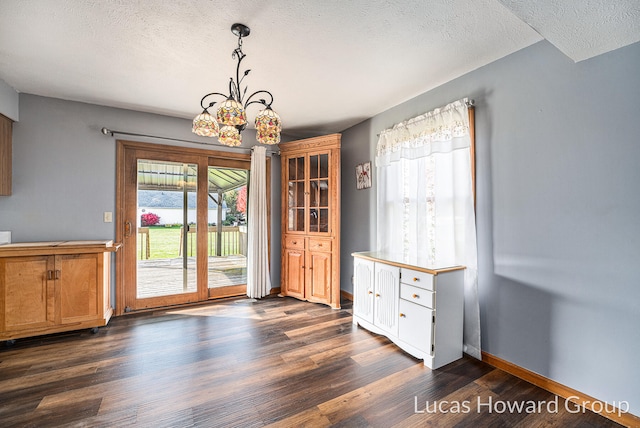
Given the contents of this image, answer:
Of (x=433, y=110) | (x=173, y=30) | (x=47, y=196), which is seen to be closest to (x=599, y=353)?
(x=433, y=110)

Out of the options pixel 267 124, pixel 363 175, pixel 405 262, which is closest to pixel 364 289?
pixel 405 262

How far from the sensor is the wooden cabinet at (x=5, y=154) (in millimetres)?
2639

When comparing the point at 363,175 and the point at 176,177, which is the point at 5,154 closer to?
the point at 176,177

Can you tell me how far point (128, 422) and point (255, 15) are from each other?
2546mm

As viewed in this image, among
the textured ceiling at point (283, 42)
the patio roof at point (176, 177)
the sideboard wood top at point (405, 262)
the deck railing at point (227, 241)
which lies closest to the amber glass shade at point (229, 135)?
the textured ceiling at point (283, 42)

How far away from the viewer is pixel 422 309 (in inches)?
88.1

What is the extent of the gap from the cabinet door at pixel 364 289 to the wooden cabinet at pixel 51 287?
103 inches

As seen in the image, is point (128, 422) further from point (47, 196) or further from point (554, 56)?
point (554, 56)

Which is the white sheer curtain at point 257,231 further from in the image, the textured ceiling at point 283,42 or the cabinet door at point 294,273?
the textured ceiling at point 283,42

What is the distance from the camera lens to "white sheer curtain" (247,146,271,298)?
3.89 metres

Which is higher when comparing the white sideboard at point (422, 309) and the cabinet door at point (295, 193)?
the cabinet door at point (295, 193)

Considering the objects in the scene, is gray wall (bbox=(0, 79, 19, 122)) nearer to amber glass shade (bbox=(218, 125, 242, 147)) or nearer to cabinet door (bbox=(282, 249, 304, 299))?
amber glass shade (bbox=(218, 125, 242, 147))

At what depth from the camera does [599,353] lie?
1.69 metres

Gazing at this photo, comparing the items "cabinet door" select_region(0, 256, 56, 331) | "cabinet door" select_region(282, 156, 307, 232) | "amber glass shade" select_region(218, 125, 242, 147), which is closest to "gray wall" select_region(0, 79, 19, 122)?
"cabinet door" select_region(0, 256, 56, 331)
